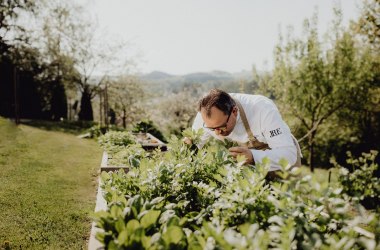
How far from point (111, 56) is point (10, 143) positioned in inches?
974

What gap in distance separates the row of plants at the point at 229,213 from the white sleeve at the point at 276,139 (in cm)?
69

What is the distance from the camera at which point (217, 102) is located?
154 inches

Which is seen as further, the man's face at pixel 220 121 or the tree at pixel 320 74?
the tree at pixel 320 74

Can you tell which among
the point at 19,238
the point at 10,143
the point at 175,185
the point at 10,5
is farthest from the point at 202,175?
the point at 10,5

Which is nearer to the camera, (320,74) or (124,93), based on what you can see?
(320,74)

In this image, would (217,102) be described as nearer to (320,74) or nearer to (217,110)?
(217,110)

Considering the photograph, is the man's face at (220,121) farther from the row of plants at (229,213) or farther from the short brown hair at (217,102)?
the row of plants at (229,213)

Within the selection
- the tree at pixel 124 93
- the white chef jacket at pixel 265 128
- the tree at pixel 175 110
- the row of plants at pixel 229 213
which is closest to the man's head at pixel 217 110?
the white chef jacket at pixel 265 128


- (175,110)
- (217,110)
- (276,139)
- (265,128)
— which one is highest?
(217,110)

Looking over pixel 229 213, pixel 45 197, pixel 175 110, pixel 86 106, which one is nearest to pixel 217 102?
pixel 229 213

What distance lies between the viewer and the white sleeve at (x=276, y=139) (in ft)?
11.9

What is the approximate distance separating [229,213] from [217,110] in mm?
1945

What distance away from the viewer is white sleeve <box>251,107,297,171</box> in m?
3.62

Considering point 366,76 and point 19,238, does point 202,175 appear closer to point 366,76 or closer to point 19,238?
point 19,238
